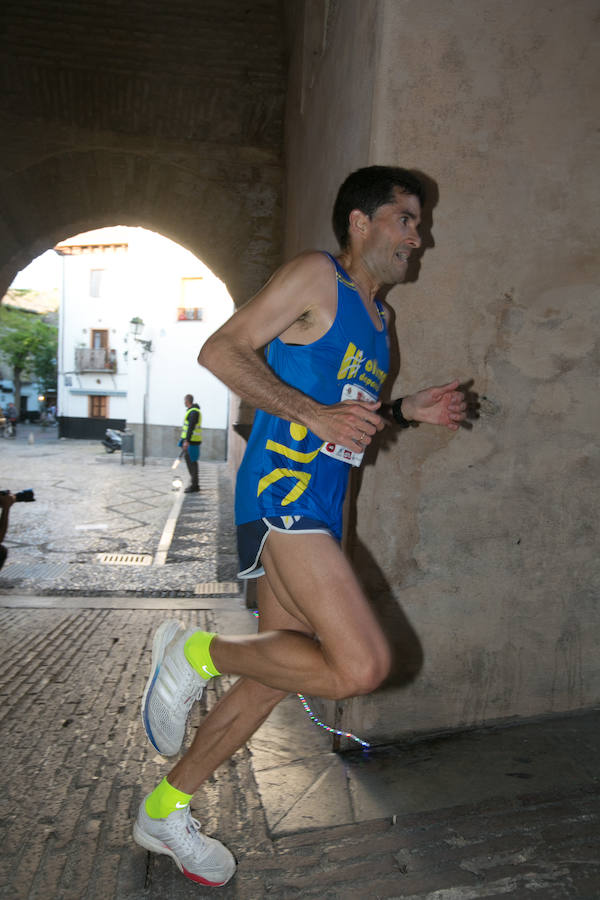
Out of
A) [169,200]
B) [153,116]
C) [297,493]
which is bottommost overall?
[297,493]

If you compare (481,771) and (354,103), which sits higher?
(354,103)

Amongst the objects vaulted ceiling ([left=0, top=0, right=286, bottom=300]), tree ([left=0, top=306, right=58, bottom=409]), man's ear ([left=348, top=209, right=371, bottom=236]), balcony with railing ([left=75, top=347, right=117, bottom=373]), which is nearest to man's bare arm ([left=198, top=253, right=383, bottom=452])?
man's ear ([left=348, top=209, right=371, bottom=236])

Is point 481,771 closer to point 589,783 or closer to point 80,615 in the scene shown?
point 589,783

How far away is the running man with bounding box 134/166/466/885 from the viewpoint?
1.74 m

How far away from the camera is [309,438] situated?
1900 mm

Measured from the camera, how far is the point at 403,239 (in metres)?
2.03

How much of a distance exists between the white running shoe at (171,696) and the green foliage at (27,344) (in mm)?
41744

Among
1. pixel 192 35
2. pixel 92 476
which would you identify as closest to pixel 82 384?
pixel 92 476

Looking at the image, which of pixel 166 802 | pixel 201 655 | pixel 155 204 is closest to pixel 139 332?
pixel 155 204

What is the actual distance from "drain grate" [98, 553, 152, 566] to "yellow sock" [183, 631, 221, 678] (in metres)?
5.67

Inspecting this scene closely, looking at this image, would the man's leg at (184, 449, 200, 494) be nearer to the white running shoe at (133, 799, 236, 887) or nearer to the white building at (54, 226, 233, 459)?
the white building at (54, 226, 233, 459)

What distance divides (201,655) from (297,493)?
1.85ft

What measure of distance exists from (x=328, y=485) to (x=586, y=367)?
147 cm

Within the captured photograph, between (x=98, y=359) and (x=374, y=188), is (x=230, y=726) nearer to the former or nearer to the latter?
(x=374, y=188)
